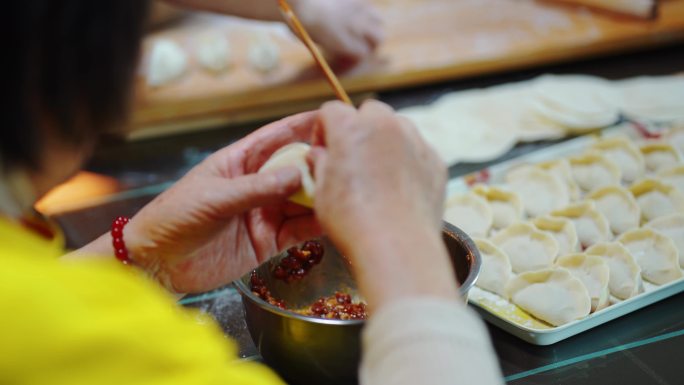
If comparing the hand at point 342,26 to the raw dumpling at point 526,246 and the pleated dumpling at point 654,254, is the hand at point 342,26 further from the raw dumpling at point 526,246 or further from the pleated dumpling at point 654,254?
the pleated dumpling at point 654,254

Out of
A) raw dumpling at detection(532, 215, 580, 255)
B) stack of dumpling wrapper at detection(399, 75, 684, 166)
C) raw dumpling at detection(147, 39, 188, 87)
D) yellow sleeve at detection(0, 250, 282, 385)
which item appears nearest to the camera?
yellow sleeve at detection(0, 250, 282, 385)

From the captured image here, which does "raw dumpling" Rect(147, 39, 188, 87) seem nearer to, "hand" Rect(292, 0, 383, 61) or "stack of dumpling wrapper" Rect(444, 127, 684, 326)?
"hand" Rect(292, 0, 383, 61)

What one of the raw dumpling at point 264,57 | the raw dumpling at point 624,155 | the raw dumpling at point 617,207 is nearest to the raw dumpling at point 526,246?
the raw dumpling at point 617,207

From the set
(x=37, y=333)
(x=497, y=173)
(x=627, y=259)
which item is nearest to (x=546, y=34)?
(x=497, y=173)

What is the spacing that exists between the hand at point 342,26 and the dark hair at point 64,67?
2.06 metres

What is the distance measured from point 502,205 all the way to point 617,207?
0.98 ft

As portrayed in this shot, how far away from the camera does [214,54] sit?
3.21 m

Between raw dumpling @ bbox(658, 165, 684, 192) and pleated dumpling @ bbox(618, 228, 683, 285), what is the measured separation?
1.09ft

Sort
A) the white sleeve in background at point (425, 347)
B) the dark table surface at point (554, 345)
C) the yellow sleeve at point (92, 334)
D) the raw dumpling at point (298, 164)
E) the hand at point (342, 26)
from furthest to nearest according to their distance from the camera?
the hand at point (342, 26)
the dark table surface at point (554, 345)
the raw dumpling at point (298, 164)
the white sleeve in background at point (425, 347)
the yellow sleeve at point (92, 334)

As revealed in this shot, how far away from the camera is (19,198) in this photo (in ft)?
2.92

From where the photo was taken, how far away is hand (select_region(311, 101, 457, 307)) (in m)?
0.98

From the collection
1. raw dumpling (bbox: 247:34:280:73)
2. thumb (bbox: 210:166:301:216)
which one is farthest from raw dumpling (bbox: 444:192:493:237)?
raw dumpling (bbox: 247:34:280:73)

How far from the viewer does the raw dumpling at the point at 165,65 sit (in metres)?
3.09

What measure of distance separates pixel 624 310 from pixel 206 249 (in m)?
0.92
